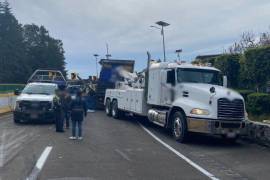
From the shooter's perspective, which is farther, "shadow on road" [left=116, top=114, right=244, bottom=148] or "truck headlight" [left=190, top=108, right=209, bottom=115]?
"shadow on road" [left=116, top=114, right=244, bottom=148]

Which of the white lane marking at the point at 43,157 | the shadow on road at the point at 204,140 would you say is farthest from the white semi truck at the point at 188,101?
the white lane marking at the point at 43,157

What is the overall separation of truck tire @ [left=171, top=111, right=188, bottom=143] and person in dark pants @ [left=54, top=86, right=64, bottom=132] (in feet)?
13.2

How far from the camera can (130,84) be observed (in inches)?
814

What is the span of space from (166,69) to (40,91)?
6.49m

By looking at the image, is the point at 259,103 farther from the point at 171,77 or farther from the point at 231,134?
the point at 231,134

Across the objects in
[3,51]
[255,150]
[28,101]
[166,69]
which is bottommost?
[255,150]

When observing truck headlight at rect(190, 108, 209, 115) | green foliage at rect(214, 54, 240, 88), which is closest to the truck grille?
truck headlight at rect(190, 108, 209, 115)

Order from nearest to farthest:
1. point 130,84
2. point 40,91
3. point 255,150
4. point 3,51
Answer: point 255,150, point 40,91, point 130,84, point 3,51

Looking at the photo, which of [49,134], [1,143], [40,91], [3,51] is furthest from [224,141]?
[3,51]

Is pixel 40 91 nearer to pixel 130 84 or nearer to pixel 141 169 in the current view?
pixel 130 84

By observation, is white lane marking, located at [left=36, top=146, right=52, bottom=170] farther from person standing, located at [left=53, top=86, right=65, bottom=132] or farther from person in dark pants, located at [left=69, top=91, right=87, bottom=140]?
person standing, located at [left=53, top=86, right=65, bottom=132]

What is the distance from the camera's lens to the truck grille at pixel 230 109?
1268 centimetres

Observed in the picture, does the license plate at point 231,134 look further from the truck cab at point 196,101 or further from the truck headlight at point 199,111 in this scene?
the truck headlight at point 199,111

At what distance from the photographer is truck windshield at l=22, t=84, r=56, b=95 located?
18.6 m
